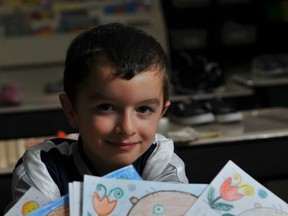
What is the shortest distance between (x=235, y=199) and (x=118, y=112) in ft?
0.72

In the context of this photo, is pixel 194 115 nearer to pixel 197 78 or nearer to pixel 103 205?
pixel 197 78

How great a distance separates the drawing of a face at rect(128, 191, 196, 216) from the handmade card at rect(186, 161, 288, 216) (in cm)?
1

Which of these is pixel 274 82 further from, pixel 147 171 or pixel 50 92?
Answer: pixel 147 171

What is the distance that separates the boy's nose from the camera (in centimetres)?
91

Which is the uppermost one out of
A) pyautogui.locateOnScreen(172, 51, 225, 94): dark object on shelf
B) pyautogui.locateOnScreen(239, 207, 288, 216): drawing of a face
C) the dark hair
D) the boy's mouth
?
the dark hair

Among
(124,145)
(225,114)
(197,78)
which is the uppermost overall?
(124,145)

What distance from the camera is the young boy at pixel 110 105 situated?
0.92 metres

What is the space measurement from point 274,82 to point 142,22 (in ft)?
3.83

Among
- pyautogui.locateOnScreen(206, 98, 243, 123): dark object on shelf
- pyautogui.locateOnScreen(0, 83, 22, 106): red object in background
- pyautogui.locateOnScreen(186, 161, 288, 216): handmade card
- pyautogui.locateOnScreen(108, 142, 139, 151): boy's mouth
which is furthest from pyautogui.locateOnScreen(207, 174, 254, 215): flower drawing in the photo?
pyautogui.locateOnScreen(0, 83, 22, 106): red object in background

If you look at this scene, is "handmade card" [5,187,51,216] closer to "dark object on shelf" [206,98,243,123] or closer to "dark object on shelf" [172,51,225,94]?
"dark object on shelf" [206,98,243,123]

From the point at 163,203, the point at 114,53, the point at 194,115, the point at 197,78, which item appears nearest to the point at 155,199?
the point at 163,203

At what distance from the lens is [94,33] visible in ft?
3.20

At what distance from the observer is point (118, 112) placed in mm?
920

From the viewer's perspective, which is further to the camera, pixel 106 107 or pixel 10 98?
pixel 10 98
